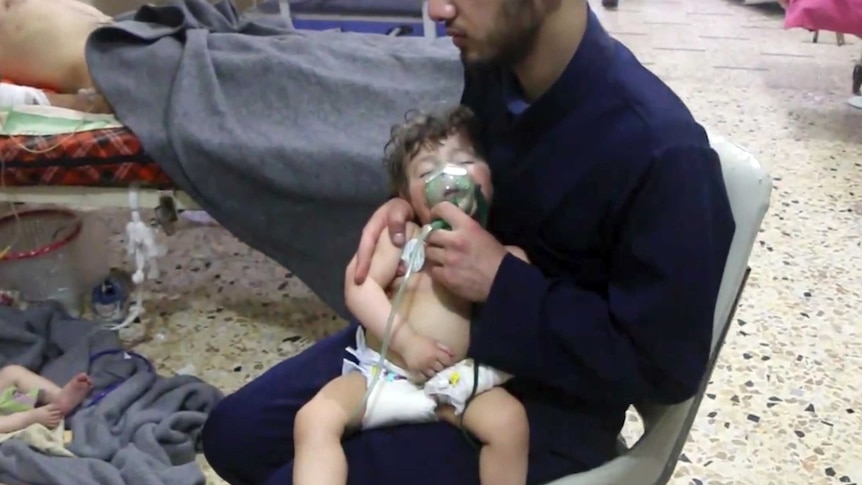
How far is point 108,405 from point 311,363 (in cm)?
67

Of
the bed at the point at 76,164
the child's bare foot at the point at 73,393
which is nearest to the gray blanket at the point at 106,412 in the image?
the child's bare foot at the point at 73,393

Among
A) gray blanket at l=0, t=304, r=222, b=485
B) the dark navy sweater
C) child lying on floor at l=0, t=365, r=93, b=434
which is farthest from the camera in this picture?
child lying on floor at l=0, t=365, r=93, b=434

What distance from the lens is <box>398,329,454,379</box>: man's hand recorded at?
0.90 meters

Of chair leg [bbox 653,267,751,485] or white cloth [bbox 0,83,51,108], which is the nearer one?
chair leg [bbox 653,267,751,485]

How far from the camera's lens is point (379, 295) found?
97 cm

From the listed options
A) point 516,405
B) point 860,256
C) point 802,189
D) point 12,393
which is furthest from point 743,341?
point 12,393

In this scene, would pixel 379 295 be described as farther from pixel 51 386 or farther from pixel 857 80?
pixel 857 80

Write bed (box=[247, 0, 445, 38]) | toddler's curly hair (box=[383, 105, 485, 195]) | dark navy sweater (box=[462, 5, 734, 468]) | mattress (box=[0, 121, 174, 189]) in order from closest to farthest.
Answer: dark navy sweater (box=[462, 5, 734, 468]), toddler's curly hair (box=[383, 105, 485, 195]), mattress (box=[0, 121, 174, 189]), bed (box=[247, 0, 445, 38])

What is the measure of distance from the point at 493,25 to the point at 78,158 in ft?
3.49

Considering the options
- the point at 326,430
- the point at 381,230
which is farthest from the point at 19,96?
the point at 326,430

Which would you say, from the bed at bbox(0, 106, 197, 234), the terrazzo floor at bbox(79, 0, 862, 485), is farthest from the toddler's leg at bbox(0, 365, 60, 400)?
the bed at bbox(0, 106, 197, 234)

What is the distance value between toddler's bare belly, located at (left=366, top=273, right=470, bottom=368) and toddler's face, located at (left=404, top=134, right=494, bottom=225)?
9 cm

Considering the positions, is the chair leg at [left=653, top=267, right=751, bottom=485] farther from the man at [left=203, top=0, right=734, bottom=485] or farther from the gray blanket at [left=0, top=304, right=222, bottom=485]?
the gray blanket at [left=0, top=304, right=222, bottom=485]

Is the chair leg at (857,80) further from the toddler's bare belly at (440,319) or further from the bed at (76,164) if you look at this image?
the toddler's bare belly at (440,319)
